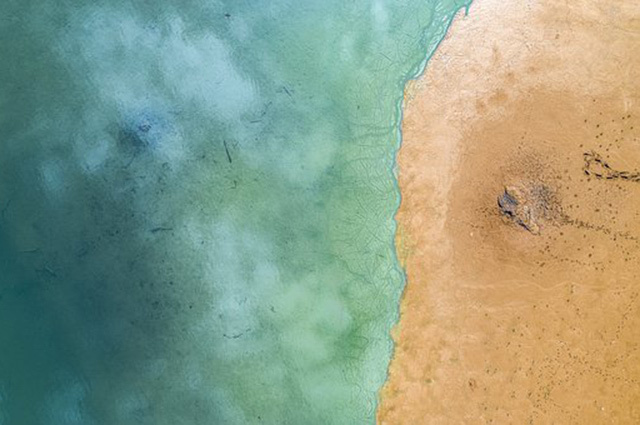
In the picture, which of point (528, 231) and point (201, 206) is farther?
point (201, 206)

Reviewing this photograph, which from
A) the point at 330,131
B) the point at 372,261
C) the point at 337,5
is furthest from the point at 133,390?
the point at 337,5

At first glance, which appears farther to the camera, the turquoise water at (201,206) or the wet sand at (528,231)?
the turquoise water at (201,206)

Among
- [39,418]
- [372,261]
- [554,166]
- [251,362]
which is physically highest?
[554,166]

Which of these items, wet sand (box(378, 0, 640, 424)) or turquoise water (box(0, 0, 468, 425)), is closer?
wet sand (box(378, 0, 640, 424))

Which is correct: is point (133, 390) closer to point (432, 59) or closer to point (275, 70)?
point (275, 70)
